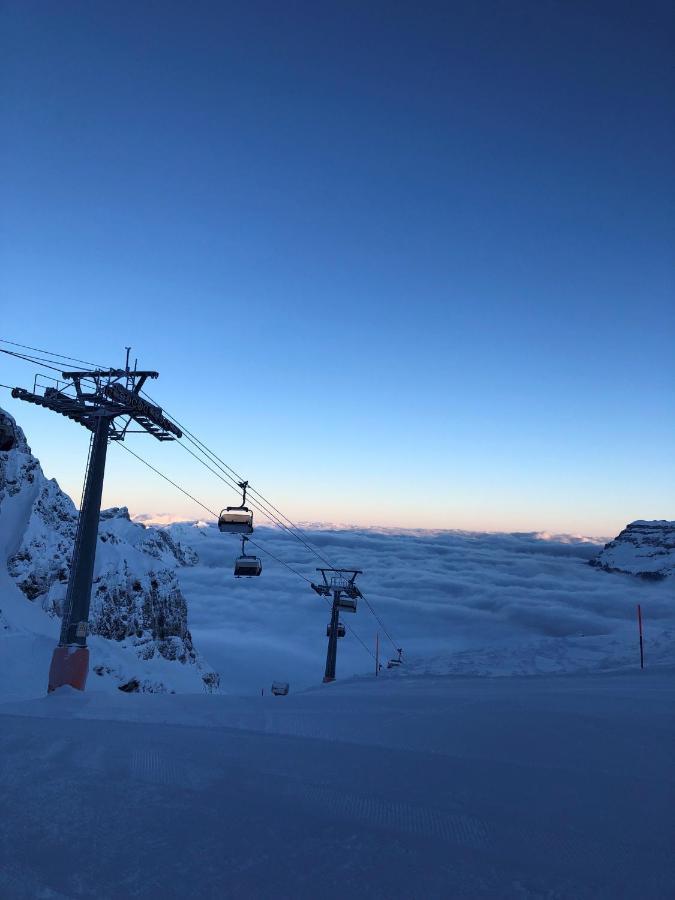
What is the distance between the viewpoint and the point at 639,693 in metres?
8.54

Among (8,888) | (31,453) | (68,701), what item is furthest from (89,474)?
(31,453)

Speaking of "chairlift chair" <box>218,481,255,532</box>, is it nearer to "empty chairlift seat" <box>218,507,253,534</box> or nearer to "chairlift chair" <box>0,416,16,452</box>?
"empty chairlift seat" <box>218,507,253,534</box>

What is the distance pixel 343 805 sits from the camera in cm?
412

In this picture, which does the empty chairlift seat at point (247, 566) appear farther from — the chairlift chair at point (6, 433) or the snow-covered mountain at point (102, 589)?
the snow-covered mountain at point (102, 589)

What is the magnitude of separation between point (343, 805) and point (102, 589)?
14587 centimetres

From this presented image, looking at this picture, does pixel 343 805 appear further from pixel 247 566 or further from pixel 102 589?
pixel 102 589

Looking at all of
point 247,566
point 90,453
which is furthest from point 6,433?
point 247,566

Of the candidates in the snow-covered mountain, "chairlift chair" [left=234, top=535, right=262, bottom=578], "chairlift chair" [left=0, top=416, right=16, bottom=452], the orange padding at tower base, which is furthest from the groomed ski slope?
the snow-covered mountain

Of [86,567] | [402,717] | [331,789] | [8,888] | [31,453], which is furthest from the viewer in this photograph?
[31,453]

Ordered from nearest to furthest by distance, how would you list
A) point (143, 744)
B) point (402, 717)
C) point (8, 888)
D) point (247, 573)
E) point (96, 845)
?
point (8, 888) → point (96, 845) → point (143, 744) → point (402, 717) → point (247, 573)

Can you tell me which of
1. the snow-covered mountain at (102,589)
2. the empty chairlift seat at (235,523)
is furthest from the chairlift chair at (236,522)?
the snow-covered mountain at (102,589)

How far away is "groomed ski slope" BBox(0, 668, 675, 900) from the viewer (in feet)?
10.5

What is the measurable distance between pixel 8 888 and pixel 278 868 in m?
1.47

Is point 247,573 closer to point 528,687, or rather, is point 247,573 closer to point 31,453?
point 528,687
